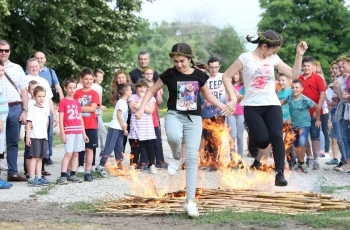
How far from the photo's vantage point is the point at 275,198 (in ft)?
29.7

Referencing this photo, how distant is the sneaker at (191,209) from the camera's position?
841 centimetres

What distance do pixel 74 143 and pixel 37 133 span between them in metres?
0.65

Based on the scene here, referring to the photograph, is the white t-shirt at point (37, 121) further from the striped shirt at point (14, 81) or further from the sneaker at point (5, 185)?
the sneaker at point (5, 185)

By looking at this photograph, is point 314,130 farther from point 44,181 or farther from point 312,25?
point 312,25

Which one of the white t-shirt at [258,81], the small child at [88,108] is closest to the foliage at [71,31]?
the small child at [88,108]

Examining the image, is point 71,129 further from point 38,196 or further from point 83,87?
point 38,196

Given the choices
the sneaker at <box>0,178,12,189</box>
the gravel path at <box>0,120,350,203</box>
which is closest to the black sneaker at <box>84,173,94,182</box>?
the gravel path at <box>0,120,350,203</box>

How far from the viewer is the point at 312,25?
64.7 metres

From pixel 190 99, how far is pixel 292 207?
5.41ft

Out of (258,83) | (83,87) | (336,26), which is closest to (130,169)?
(83,87)

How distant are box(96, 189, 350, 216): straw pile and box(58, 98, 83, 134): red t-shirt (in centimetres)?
365

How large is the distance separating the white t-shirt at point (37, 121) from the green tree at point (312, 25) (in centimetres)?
5156

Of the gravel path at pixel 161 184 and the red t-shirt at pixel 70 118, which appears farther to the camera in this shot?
the red t-shirt at pixel 70 118

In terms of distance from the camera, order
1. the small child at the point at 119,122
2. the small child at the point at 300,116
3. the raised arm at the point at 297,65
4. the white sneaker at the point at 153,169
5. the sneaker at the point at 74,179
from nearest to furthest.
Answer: the raised arm at the point at 297,65, the sneaker at the point at 74,179, the white sneaker at the point at 153,169, the small child at the point at 300,116, the small child at the point at 119,122
